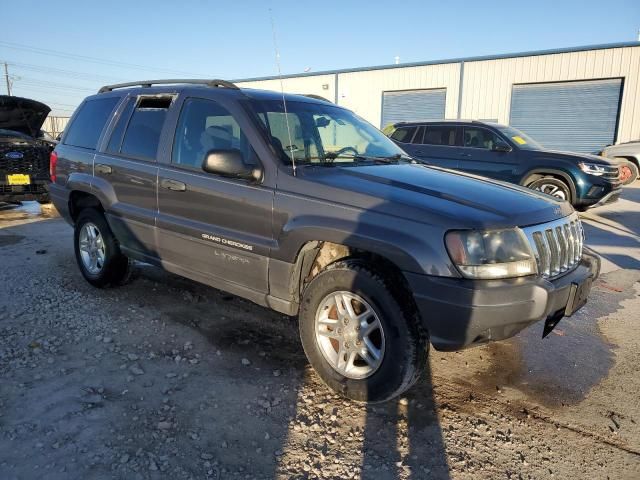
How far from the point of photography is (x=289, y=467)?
2.32 m

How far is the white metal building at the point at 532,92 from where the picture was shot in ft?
65.1

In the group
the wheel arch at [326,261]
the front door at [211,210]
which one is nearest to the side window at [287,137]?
the front door at [211,210]

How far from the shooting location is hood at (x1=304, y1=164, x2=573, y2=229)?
258 centimetres

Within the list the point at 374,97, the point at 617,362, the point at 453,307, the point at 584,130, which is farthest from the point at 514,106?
the point at 453,307

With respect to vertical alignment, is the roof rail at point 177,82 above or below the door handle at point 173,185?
above

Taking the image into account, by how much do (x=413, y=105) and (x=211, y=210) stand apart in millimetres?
23665

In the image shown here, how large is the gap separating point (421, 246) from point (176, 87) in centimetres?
258

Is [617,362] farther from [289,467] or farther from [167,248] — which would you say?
[167,248]

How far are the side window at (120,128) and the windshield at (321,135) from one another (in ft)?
4.90

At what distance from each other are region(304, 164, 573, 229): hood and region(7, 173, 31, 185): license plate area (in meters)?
7.51

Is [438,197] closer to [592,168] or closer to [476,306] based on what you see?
[476,306]

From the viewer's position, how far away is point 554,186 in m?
8.99

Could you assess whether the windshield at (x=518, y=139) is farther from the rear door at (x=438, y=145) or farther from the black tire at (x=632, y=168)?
the black tire at (x=632, y=168)

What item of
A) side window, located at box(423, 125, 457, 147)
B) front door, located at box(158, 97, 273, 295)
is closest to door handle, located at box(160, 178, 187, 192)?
front door, located at box(158, 97, 273, 295)
